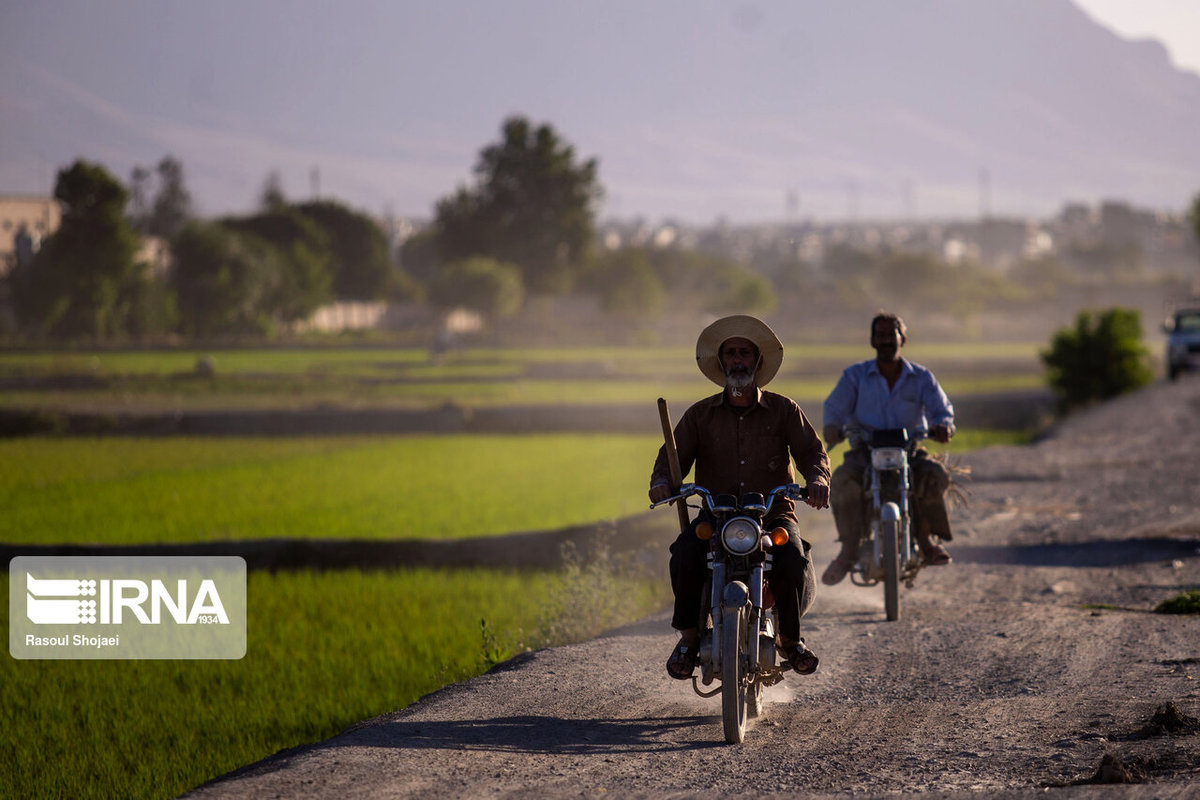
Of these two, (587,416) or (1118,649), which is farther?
(587,416)

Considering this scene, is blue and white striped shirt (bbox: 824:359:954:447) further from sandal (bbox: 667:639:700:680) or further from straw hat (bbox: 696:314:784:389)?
sandal (bbox: 667:639:700:680)

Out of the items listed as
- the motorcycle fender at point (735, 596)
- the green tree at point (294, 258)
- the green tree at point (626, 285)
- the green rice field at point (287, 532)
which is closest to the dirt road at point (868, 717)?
the motorcycle fender at point (735, 596)

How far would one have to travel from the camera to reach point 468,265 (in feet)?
285

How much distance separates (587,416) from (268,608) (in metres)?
20.7

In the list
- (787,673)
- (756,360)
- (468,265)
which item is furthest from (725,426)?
(468,265)

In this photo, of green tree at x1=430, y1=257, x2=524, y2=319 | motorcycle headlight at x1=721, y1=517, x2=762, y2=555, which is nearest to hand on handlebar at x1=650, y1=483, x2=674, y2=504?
motorcycle headlight at x1=721, y1=517, x2=762, y2=555

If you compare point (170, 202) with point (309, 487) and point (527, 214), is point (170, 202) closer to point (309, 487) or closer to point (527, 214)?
point (527, 214)

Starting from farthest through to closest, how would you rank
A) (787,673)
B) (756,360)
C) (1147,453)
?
(1147,453) → (787,673) → (756,360)

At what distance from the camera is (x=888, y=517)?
961cm

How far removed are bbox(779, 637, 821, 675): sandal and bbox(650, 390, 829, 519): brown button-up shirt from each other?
2.17 feet

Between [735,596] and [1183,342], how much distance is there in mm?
38354

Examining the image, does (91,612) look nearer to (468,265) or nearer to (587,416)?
(587,416)

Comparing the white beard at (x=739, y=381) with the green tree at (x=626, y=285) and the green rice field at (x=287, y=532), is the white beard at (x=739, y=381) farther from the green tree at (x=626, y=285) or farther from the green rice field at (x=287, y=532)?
the green tree at (x=626, y=285)

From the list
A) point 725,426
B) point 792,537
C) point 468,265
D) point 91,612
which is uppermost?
point 468,265
